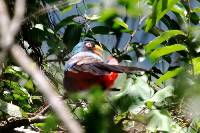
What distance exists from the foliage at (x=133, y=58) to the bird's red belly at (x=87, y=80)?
0.13 ft

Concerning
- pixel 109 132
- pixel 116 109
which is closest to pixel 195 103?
pixel 116 109

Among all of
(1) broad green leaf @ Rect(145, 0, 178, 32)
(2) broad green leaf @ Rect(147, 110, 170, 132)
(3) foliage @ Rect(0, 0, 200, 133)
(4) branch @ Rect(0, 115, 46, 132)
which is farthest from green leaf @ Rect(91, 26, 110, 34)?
(2) broad green leaf @ Rect(147, 110, 170, 132)

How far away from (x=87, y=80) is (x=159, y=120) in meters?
0.26

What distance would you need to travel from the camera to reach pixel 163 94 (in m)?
1.35

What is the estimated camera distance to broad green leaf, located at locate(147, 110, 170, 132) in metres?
1.26

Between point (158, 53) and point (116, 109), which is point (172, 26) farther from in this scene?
point (116, 109)

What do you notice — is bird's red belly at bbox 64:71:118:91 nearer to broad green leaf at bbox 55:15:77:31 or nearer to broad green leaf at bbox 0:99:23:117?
broad green leaf at bbox 0:99:23:117

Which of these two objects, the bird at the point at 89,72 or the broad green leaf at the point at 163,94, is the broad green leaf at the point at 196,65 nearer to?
the broad green leaf at the point at 163,94

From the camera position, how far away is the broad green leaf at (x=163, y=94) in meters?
1.32

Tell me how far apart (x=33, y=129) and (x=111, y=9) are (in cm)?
86

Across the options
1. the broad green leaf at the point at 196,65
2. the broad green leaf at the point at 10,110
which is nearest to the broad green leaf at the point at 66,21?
the broad green leaf at the point at 10,110

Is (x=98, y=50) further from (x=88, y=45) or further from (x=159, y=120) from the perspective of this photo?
(x=159, y=120)

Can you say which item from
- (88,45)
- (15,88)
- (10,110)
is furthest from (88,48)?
(15,88)

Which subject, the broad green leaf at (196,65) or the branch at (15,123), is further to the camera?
the branch at (15,123)
